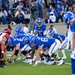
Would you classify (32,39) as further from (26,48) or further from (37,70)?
(37,70)

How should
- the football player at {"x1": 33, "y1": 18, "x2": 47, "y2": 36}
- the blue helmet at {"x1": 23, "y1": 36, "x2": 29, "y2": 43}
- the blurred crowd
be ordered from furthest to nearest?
1. the blurred crowd
2. the football player at {"x1": 33, "y1": 18, "x2": 47, "y2": 36}
3. the blue helmet at {"x1": 23, "y1": 36, "x2": 29, "y2": 43}

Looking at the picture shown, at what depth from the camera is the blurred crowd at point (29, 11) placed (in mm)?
23719

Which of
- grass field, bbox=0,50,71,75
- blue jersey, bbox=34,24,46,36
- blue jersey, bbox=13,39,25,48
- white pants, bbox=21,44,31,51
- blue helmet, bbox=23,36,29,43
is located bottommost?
grass field, bbox=0,50,71,75

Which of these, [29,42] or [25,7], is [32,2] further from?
[29,42]

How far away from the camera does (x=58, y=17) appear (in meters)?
24.3

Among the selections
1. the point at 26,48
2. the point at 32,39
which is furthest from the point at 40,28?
the point at 32,39

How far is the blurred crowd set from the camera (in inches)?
934

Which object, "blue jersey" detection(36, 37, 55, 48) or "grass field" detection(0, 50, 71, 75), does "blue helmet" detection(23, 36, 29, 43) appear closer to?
"blue jersey" detection(36, 37, 55, 48)

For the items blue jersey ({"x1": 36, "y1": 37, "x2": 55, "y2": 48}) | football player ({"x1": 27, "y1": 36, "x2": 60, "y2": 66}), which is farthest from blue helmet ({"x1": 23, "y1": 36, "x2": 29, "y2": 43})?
blue jersey ({"x1": 36, "y1": 37, "x2": 55, "y2": 48})

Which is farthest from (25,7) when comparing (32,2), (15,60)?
(15,60)

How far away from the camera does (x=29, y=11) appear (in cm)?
2456

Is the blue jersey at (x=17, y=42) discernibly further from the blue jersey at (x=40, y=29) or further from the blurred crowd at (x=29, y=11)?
Result: the blurred crowd at (x=29, y=11)

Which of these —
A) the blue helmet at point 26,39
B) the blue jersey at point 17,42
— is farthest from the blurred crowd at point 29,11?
the blue helmet at point 26,39

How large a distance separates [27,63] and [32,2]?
37.6ft
